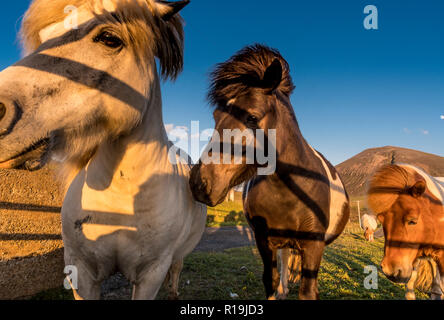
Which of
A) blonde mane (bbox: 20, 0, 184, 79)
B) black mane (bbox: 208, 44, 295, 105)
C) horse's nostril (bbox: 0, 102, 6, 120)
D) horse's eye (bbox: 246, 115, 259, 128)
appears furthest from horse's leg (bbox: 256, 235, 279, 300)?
horse's nostril (bbox: 0, 102, 6, 120)

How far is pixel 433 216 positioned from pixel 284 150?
224cm

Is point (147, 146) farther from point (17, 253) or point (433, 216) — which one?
point (433, 216)

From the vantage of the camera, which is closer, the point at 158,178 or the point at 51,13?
the point at 51,13

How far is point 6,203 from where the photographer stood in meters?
3.29

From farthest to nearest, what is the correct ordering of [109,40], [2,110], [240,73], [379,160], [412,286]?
[379,160], [412,286], [240,73], [109,40], [2,110]

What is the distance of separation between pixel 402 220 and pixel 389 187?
0.43 metres

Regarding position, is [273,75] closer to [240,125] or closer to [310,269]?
[240,125]

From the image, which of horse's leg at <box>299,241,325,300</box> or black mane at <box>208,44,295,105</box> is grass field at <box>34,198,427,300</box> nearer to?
horse's leg at <box>299,241,325,300</box>

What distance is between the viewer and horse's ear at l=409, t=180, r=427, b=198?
290 cm

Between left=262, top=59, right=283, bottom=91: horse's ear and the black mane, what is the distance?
7 cm

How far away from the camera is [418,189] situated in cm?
295

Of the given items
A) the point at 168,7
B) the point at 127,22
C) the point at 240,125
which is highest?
the point at 168,7

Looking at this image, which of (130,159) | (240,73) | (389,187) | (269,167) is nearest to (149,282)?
(130,159)
